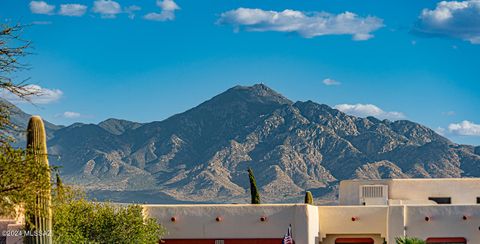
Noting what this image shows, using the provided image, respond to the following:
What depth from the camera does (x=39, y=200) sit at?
28516 mm

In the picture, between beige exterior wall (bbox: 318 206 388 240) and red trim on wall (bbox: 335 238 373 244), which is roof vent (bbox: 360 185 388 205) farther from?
beige exterior wall (bbox: 318 206 388 240)

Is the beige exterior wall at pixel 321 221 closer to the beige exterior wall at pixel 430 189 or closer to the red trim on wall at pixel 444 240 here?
the red trim on wall at pixel 444 240

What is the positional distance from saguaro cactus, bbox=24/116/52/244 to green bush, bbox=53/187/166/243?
14.3 meters

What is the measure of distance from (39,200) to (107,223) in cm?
1940

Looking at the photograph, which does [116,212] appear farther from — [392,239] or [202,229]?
[392,239]

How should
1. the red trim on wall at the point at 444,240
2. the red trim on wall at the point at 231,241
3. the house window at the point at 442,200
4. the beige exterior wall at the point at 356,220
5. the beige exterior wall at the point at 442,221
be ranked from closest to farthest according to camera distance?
1. the red trim on wall at the point at 231,241
2. the beige exterior wall at the point at 442,221
3. the red trim on wall at the point at 444,240
4. the beige exterior wall at the point at 356,220
5. the house window at the point at 442,200

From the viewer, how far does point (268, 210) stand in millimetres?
51625

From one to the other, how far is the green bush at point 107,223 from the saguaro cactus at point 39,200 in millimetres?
14270

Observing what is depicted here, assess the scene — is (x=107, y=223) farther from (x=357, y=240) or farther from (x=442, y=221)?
(x=442, y=221)

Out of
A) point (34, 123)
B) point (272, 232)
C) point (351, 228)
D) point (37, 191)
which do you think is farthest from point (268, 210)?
point (37, 191)

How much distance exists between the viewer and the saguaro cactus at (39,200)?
27.5 metres

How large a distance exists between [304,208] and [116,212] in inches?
384

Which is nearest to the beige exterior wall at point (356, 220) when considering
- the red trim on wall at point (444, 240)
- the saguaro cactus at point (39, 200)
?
the red trim on wall at point (444, 240)

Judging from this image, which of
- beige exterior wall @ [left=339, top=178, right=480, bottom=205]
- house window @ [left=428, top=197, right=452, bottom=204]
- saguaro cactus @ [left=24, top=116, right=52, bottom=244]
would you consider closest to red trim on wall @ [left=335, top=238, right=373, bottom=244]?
beige exterior wall @ [left=339, top=178, right=480, bottom=205]
